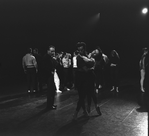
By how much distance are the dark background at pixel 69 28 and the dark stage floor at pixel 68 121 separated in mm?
10247

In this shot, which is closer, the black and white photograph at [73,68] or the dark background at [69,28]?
the black and white photograph at [73,68]

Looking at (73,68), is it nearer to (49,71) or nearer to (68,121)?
(49,71)

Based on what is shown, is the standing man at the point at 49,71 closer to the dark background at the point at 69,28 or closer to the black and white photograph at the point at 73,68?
the black and white photograph at the point at 73,68

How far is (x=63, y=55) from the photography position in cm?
1055

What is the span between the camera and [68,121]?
17.0 feet

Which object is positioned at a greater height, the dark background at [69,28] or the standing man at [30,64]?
the dark background at [69,28]

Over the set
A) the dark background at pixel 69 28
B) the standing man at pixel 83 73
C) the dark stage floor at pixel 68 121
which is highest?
the dark background at pixel 69 28

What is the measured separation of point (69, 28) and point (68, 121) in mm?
16431

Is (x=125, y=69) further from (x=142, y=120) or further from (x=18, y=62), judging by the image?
(x=142, y=120)

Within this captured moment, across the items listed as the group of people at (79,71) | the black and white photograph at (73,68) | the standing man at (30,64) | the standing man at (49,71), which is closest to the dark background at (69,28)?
the black and white photograph at (73,68)

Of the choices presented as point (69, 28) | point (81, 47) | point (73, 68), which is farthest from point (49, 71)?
point (69, 28)

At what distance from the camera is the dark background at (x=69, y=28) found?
1678cm

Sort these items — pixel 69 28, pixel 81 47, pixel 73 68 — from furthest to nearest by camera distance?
pixel 69 28 < pixel 73 68 < pixel 81 47

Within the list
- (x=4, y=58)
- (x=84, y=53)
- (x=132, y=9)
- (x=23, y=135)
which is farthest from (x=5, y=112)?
(x=132, y=9)
